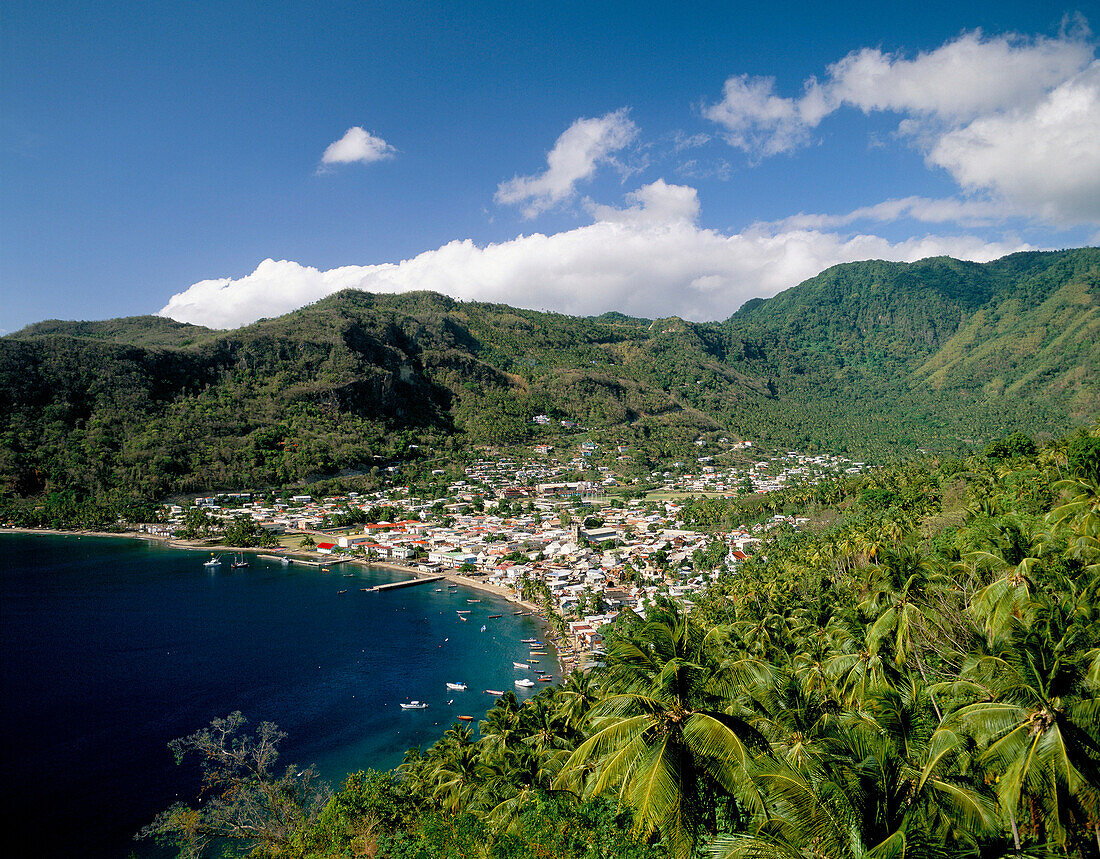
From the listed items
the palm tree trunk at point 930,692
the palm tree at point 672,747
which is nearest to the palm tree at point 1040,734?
the palm tree trunk at point 930,692

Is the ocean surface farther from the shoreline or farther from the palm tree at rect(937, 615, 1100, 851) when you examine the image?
the palm tree at rect(937, 615, 1100, 851)

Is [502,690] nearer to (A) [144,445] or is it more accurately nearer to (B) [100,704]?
(B) [100,704]

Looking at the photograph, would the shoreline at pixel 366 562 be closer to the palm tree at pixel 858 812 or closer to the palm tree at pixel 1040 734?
the palm tree at pixel 1040 734

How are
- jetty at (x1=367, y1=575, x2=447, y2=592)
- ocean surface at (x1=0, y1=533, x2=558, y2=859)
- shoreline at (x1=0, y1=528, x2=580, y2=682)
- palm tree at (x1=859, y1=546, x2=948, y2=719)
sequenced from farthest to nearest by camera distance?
jetty at (x1=367, y1=575, x2=447, y2=592), shoreline at (x1=0, y1=528, x2=580, y2=682), ocean surface at (x1=0, y1=533, x2=558, y2=859), palm tree at (x1=859, y1=546, x2=948, y2=719)

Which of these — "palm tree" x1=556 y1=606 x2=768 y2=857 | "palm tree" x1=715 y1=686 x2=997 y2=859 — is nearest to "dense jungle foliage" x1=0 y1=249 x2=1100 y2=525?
"palm tree" x1=556 y1=606 x2=768 y2=857

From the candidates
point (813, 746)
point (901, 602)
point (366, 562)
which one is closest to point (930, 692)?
point (813, 746)
